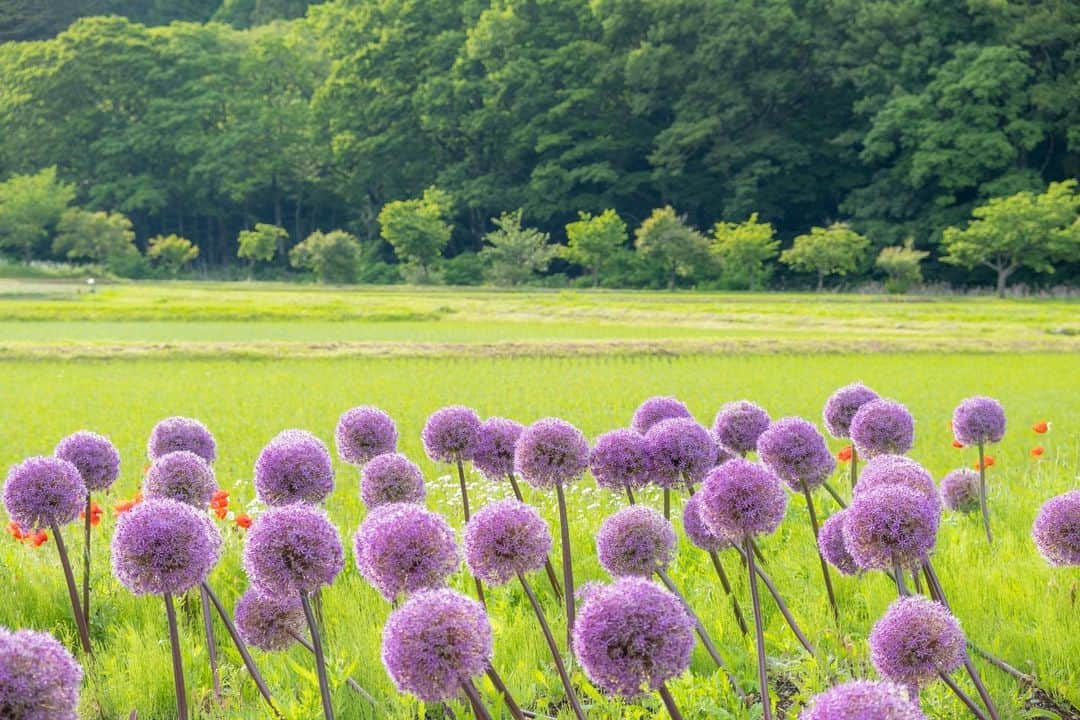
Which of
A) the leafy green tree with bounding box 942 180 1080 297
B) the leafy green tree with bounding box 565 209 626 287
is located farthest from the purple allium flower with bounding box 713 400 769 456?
the leafy green tree with bounding box 565 209 626 287

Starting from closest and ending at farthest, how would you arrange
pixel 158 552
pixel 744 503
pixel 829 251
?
pixel 158 552
pixel 744 503
pixel 829 251

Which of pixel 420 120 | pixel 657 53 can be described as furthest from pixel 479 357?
pixel 420 120

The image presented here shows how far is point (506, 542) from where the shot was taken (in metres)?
2.33

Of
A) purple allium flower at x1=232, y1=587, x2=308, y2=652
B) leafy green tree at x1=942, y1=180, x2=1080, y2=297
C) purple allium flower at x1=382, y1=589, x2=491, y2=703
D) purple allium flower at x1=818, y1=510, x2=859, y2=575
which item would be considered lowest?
purple allium flower at x1=232, y1=587, x2=308, y2=652

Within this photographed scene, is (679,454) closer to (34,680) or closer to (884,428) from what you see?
(884,428)

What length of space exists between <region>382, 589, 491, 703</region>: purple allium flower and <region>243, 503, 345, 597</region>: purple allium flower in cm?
44

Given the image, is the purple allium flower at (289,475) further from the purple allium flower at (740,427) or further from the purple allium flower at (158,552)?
the purple allium flower at (740,427)

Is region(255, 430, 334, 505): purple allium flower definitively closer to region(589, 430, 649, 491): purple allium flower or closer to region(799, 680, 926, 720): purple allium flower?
region(589, 430, 649, 491): purple allium flower

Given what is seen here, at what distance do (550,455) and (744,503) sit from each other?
2.53 ft

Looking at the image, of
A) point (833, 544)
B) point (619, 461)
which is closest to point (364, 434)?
point (619, 461)

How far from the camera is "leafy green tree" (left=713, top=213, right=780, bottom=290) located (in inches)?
1879

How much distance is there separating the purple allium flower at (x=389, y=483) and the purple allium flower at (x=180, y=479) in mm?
502

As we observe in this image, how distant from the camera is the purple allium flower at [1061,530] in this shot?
2.77 meters

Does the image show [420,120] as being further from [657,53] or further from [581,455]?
[581,455]
